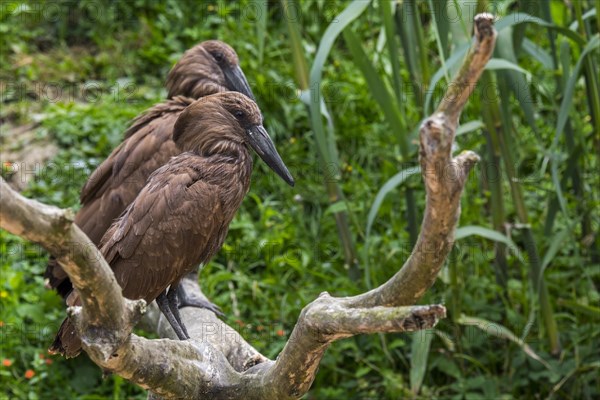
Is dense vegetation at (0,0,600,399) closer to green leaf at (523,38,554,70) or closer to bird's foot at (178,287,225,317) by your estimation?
green leaf at (523,38,554,70)

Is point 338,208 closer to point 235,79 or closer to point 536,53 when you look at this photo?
point 235,79

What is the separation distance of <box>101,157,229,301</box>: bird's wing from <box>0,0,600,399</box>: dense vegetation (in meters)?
0.40

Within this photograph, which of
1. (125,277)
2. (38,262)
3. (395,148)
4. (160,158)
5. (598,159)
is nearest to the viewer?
(125,277)

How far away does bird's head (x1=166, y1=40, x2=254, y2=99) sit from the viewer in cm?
456

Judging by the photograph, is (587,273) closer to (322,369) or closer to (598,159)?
(598,159)

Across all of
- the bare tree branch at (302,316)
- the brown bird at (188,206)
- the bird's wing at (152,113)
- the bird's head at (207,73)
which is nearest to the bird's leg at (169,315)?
the brown bird at (188,206)

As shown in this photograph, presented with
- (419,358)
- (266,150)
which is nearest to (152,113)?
(266,150)

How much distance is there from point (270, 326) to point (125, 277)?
159 centimetres

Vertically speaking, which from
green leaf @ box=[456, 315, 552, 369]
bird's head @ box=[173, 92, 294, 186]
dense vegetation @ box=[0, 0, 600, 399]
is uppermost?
bird's head @ box=[173, 92, 294, 186]

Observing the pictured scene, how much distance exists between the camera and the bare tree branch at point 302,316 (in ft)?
6.23

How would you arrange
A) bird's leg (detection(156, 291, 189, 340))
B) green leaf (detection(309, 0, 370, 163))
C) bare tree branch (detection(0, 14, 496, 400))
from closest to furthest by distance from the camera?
1. bare tree branch (detection(0, 14, 496, 400))
2. bird's leg (detection(156, 291, 189, 340))
3. green leaf (detection(309, 0, 370, 163))

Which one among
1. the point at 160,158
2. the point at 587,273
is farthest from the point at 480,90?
the point at 160,158

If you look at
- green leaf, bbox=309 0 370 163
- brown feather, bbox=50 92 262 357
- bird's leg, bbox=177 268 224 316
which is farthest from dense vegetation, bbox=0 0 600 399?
bird's leg, bbox=177 268 224 316

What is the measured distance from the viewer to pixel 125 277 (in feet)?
10.9
